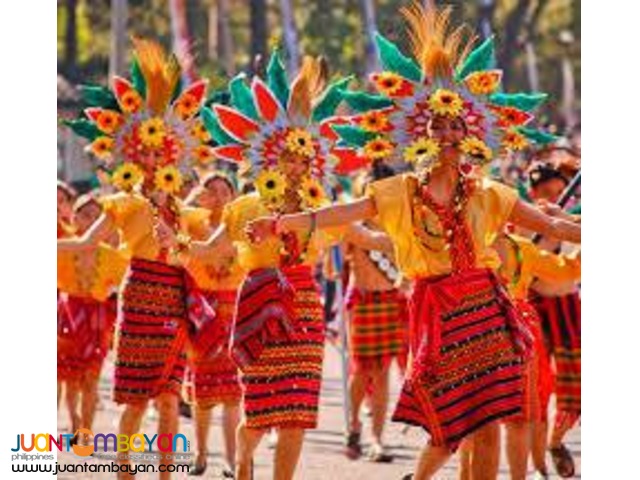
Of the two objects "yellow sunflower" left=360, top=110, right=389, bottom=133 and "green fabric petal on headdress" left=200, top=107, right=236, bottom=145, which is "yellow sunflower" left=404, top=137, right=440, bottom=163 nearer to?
"yellow sunflower" left=360, top=110, right=389, bottom=133

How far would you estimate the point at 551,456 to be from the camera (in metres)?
11.7

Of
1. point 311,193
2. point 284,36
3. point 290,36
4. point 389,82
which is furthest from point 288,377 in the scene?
point 284,36

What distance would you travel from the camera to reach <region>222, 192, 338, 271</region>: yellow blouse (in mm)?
9797

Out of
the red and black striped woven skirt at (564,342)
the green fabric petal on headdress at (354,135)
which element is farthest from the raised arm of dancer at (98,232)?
the red and black striped woven skirt at (564,342)

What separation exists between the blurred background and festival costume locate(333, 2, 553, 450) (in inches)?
376

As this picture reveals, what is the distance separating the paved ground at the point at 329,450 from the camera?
11.7m

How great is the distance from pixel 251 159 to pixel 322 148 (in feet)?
1.19

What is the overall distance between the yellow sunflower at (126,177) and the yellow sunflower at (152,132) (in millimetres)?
156

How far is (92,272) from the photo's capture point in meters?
13.1

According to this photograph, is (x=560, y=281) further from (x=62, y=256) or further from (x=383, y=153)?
(x=62, y=256)

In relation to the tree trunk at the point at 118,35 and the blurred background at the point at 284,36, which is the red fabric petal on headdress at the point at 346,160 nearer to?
the blurred background at the point at 284,36

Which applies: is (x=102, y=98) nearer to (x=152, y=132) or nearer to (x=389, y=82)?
(x=152, y=132)

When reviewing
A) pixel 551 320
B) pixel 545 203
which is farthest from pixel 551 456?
pixel 545 203

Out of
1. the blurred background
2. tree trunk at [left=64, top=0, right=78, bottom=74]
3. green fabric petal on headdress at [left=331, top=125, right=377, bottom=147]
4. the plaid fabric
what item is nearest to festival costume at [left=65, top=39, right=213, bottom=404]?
green fabric petal on headdress at [left=331, top=125, right=377, bottom=147]
